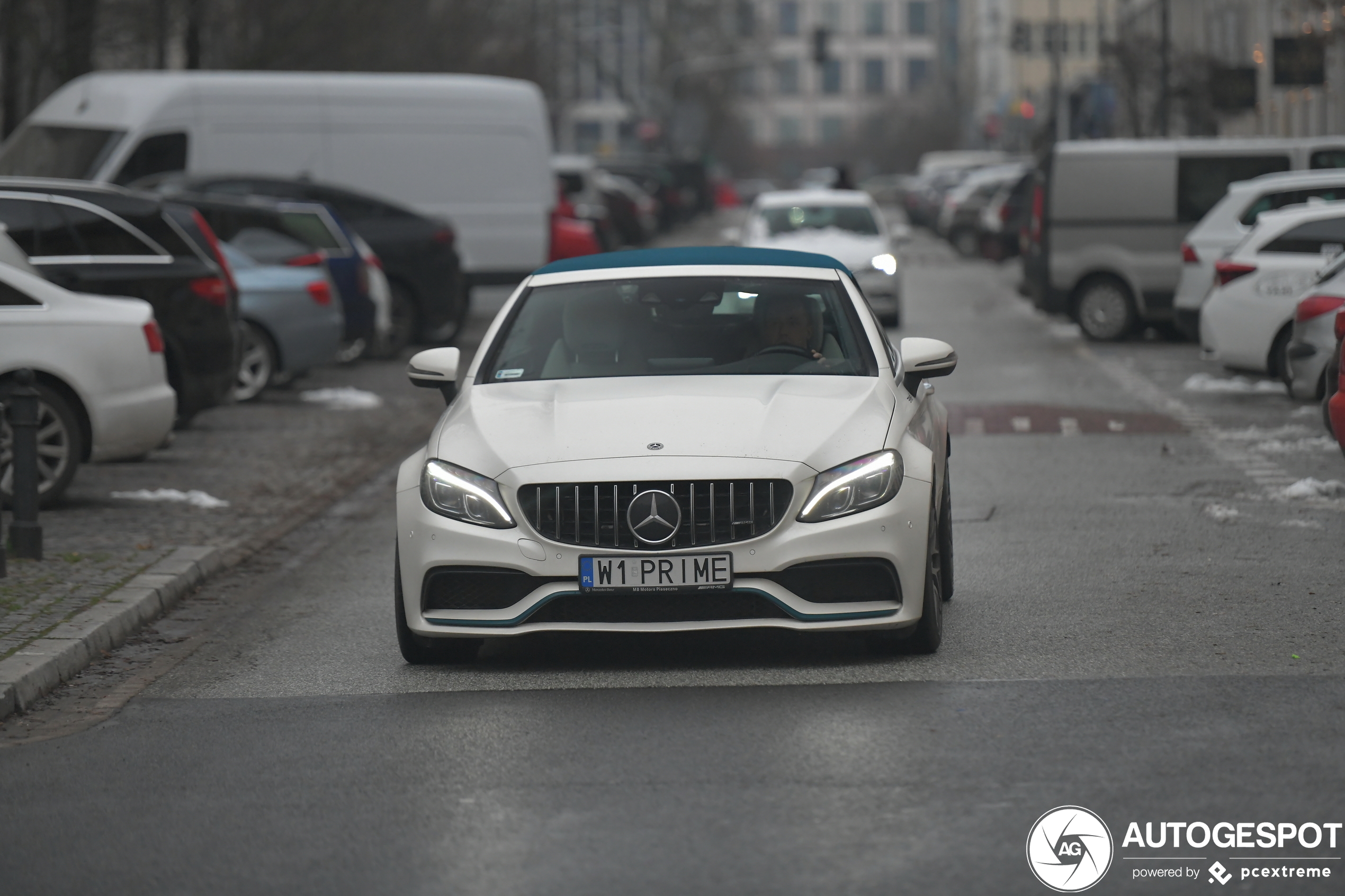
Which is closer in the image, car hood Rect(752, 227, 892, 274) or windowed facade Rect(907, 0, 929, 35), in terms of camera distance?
car hood Rect(752, 227, 892, 274)

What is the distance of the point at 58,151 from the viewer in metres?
24.5

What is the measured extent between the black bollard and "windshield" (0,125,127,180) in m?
14.2

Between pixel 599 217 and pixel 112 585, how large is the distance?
30167 mm

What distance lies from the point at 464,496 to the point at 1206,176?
58.6 feet

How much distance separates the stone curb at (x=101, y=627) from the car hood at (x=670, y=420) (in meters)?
1.53

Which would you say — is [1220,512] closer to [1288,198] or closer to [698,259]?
[698,259]

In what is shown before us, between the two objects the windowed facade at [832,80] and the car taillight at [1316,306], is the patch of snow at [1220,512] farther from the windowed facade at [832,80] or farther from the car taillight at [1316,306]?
the windowed facade at [832,80]

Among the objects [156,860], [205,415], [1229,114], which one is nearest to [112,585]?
[156,860]

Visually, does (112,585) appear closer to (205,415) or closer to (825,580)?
(825,580)

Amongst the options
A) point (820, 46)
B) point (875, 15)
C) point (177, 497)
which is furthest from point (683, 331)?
point (875, 15)

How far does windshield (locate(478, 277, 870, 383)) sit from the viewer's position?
8547 mm

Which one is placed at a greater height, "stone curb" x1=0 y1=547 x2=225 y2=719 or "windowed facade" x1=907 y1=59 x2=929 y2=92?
"windowed facade" x1=907 y1=59 x2=929 y2=92

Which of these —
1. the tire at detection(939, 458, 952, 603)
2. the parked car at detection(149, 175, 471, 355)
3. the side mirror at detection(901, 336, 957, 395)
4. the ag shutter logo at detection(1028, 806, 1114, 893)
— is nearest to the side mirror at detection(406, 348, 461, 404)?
the side mirror at detection(901, 336, 957, 395)

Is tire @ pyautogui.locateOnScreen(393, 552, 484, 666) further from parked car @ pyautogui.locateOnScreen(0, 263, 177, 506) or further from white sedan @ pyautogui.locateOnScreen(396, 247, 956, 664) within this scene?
parked car @ pyautogui.locateOnScreen(0, 263, 177, 506)
